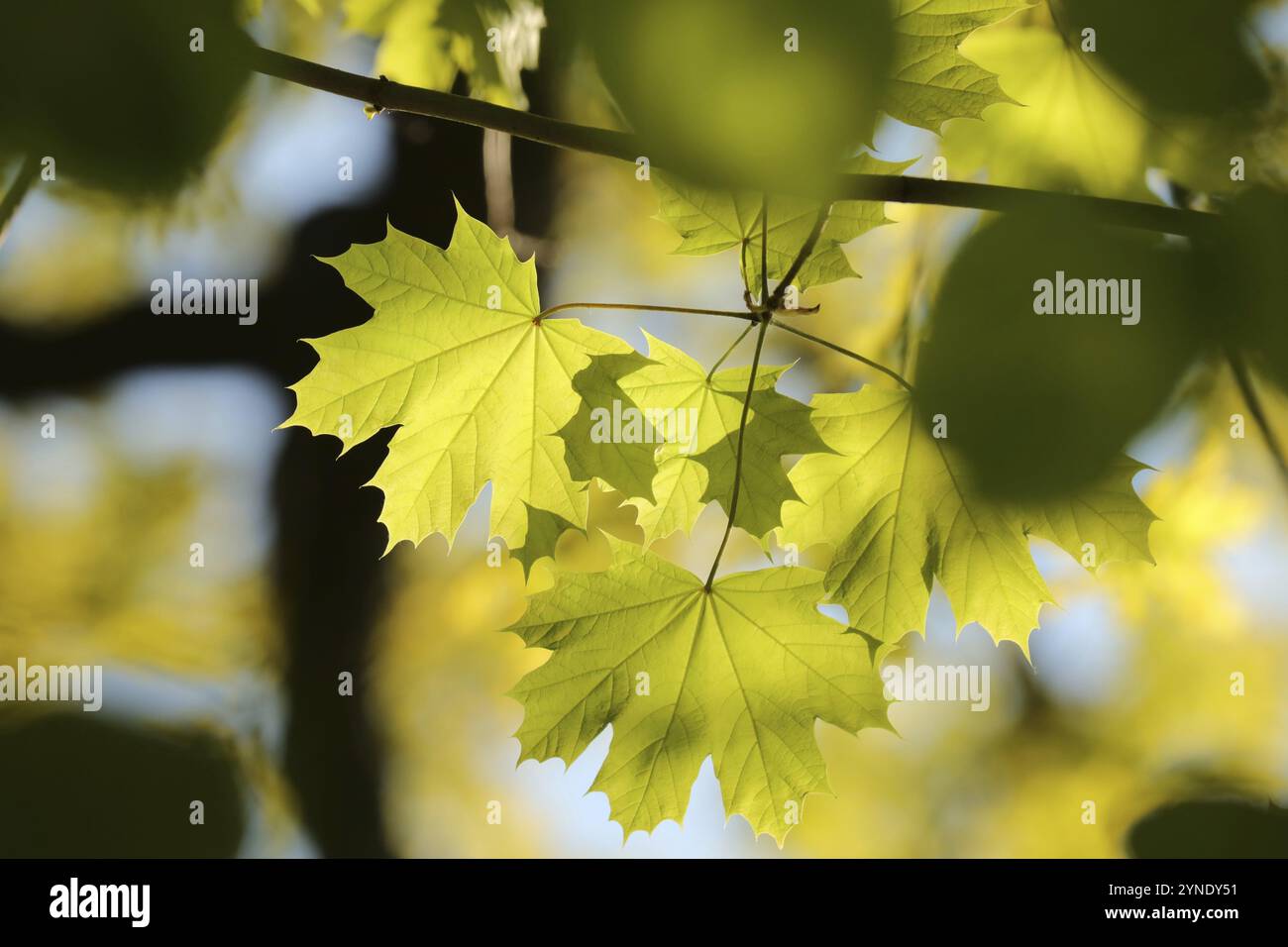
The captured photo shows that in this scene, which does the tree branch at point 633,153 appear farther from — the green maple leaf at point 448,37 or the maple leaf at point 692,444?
the green maple leaf at point 448,37

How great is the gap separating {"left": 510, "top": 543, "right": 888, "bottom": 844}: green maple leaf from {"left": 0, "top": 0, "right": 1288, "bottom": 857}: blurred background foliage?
1.11m

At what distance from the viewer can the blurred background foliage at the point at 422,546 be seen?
195cm

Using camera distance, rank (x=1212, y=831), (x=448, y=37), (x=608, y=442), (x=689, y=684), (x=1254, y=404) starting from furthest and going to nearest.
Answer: (x=1212, y=831)
(x=448, y=37)
(x=1254, y=404)
(x=689, y=684)
(x=608, y=442)

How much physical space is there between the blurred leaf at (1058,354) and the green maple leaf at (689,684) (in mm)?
341

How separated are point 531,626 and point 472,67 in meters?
1.27

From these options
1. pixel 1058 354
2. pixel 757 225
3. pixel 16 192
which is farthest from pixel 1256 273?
pixel 16 192

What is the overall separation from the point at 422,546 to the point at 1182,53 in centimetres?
251

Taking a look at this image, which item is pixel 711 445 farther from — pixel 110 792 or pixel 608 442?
pixel 110 792

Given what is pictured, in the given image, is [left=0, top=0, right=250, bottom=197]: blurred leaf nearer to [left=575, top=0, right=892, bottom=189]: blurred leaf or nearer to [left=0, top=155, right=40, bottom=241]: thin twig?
[left=0, top=155, right=40, bottom=241]: thin twig

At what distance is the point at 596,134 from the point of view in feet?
3.16

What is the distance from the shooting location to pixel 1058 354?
4.21 ft

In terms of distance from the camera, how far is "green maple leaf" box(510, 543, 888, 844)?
118cm

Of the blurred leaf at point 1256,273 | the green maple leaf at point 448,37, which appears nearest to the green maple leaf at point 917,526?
the blurred leaf at point 1256,273

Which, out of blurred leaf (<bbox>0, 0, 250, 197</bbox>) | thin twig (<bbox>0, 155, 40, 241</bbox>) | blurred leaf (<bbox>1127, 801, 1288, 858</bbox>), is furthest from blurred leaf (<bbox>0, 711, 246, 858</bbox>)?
blurred leaf (<bbox>1127, 801, 1288, 858</bbox>)
